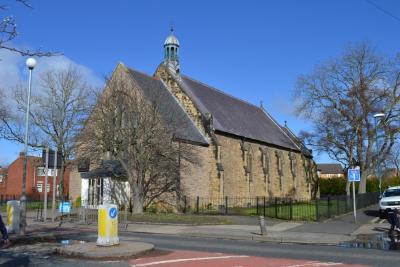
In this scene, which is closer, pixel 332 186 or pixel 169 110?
pixel 169 110

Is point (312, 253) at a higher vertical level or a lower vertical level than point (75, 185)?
lower

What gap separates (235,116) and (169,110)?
1456cm

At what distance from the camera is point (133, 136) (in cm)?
2823

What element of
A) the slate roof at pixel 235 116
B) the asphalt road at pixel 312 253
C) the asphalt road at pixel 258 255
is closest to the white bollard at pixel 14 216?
the asphalt road at pixel 258 255

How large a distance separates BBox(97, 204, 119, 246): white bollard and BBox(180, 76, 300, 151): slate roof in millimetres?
24966

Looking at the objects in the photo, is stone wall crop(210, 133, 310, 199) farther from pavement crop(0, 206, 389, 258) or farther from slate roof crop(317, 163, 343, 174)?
slate roof crop(317, 163, 343, 174)

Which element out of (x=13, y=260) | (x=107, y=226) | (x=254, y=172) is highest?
(x=254, y=172)

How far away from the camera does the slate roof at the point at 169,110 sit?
30.5 metres

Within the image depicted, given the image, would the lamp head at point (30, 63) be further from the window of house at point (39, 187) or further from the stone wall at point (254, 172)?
the window of house at point (39, 187)

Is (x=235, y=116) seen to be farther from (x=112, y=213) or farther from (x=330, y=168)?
(x=330, y=168)

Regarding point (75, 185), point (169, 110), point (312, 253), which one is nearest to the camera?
point (312, 253)

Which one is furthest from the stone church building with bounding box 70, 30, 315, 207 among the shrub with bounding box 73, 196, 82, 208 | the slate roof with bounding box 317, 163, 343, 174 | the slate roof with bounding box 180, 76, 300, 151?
the slate roof with bounding box 317, 163, 343, 174

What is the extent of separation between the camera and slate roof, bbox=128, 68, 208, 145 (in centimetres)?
3047

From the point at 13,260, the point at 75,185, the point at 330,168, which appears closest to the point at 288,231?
the point at 13,260
